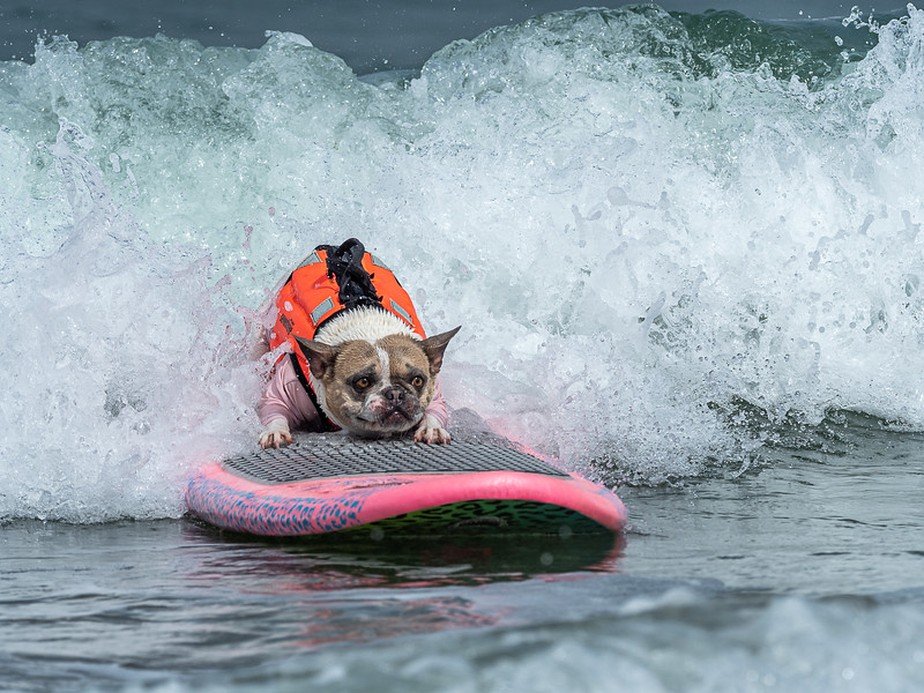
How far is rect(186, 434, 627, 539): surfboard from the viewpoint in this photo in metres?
5.40

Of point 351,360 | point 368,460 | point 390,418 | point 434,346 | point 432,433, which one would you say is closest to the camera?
point 368,460

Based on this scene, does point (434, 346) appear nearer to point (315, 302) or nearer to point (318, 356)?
point (318, 356)

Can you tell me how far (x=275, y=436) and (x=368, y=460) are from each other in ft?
3.09

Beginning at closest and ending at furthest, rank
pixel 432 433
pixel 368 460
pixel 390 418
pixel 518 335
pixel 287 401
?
1. pixel 368 460
2. pixel 432 433
3. pixel 390 418
4. pixel 287 401
5. pixel 518 335

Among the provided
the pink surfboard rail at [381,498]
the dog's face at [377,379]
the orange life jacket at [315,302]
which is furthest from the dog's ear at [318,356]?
the pink surfboard rail at [381,498]

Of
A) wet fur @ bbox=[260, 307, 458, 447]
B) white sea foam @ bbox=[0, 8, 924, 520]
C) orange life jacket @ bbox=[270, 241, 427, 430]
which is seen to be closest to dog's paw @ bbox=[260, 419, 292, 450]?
wet fur @ bbox=[260, 307, 458, 447]

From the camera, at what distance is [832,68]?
15.8 meters

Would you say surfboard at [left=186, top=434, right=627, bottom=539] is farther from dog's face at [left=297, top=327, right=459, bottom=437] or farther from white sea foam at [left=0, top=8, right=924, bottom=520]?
white sea foam at [left=0, top=8, right=924, bottom=520]

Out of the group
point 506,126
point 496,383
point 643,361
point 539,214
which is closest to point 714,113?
point 506,126

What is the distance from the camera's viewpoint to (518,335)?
9.30 m

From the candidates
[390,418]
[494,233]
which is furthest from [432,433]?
[494,233]

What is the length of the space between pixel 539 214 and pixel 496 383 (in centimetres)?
352

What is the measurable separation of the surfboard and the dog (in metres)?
0.43

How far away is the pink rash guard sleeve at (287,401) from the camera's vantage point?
7.13 meters
